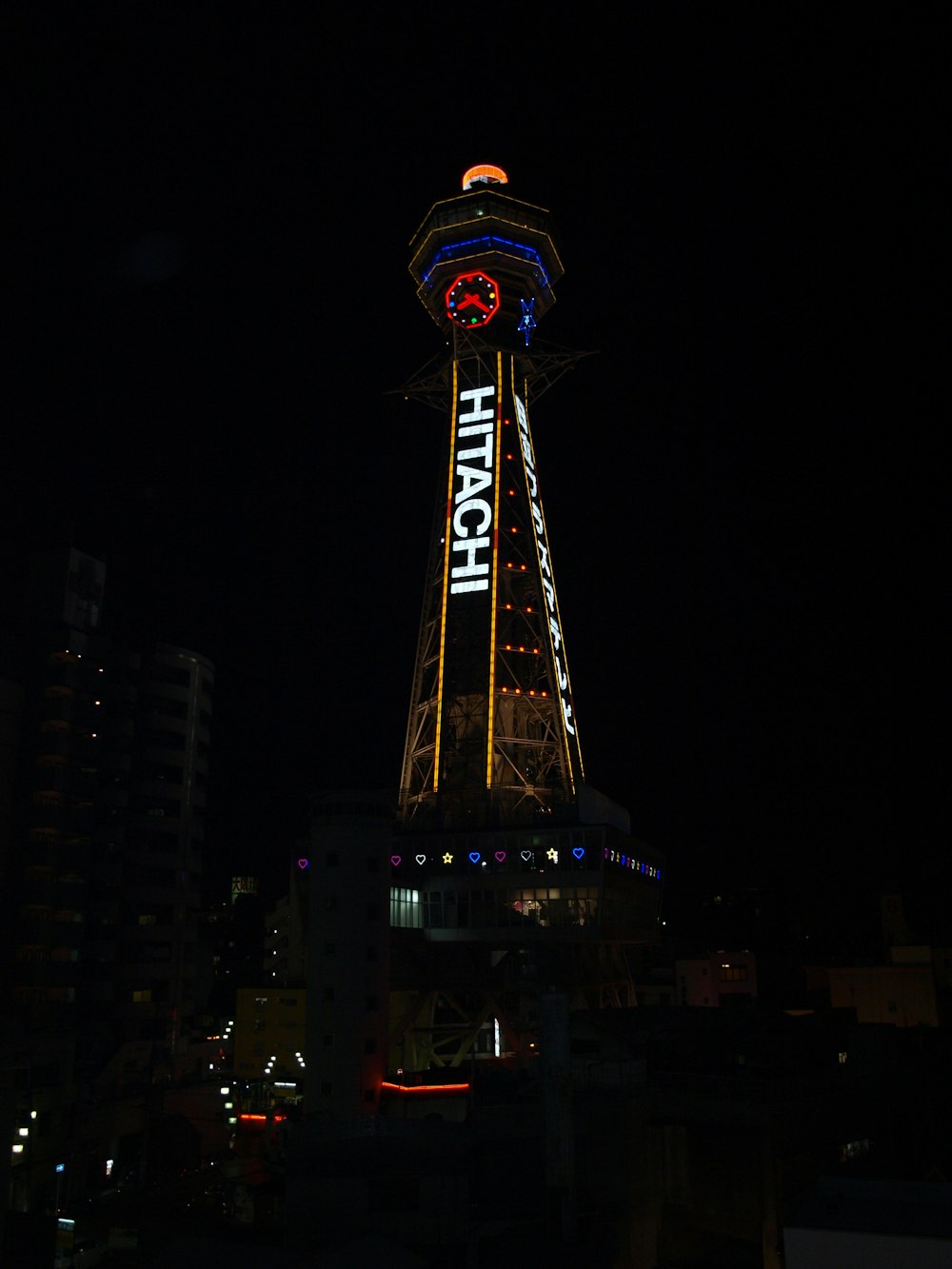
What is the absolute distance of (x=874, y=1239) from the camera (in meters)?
24.0

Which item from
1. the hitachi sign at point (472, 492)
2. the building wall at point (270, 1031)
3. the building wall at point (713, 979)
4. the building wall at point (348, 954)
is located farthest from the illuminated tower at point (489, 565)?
the building wall at point (713, 979)

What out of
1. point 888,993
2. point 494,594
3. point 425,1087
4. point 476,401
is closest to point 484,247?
point 476,401

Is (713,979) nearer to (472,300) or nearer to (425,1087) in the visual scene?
(425,1087)

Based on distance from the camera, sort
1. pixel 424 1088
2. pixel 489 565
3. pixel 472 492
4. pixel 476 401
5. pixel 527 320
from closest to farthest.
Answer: pixel 424 1088 < pixel 489 565 < pixel 472 492 < pixel 476 401 < pixel 527 320

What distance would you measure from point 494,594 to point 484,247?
31243 millimetres

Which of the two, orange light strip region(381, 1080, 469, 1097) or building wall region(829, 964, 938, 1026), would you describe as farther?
building wall region(829, 964, 938, 1026)

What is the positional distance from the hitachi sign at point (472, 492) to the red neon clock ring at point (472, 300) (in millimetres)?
6536

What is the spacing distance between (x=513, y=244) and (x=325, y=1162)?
245ft

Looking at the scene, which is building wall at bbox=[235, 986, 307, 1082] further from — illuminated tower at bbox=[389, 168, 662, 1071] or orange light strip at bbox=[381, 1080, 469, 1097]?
orange light strip at bbox=[381, 1080, 469, 1097]

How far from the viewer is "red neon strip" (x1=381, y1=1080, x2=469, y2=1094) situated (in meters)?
47.8

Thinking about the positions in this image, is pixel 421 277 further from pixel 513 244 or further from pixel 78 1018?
pixel 78 1018

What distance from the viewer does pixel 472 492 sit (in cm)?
8194

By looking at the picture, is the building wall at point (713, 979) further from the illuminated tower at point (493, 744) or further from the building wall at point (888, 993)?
the building wall at point (888, 993)

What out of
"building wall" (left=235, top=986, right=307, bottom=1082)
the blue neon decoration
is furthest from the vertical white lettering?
"building wall" (left=235, top=986, right=307, bottom=1082)
